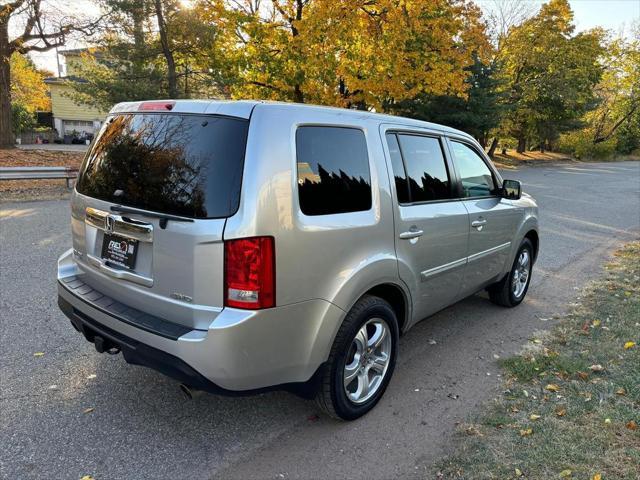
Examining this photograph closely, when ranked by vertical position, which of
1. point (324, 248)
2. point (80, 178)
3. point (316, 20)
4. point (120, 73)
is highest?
point (316, 20)

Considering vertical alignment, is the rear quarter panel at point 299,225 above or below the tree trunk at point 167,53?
below

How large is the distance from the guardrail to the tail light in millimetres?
9465

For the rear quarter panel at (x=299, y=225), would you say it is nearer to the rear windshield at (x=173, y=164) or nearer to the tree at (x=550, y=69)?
the rear windshield at (x=173, y=164)

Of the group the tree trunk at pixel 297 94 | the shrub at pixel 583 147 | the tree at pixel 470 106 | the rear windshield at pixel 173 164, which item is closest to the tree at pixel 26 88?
the tree trunk at pixel 297 94

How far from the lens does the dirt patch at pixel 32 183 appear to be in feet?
34.1

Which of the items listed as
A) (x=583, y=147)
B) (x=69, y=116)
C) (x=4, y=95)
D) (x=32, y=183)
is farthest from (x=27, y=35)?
(x=583, y=147)

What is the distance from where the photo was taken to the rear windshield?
2.35 m

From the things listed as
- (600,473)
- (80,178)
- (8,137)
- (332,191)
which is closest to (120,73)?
(8,137)

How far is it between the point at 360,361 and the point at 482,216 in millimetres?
1901

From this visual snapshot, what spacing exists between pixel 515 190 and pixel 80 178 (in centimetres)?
384

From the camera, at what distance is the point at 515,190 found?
4.61 m

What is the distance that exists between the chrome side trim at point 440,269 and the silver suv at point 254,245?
0.15 feet

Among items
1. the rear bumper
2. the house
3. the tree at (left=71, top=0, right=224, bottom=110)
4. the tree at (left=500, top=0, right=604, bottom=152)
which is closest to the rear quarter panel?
the rear bumper

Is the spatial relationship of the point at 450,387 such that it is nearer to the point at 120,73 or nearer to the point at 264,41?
the point at 264,41
